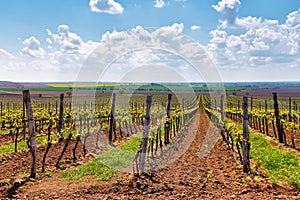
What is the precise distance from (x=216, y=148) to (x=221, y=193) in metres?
6.14

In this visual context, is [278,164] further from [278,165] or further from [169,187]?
[169,187]

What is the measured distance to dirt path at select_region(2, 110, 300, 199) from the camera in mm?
6449

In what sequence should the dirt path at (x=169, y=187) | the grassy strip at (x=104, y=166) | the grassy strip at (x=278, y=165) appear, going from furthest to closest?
the grassy strip at (x=104, y=166)
the grassy strip at (x=278, y=165)
the dirt path at (x=169, y=187)

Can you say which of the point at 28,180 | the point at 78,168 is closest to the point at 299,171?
the point at 78,168

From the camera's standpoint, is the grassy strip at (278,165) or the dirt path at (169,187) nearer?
the dirt path at (169,187)

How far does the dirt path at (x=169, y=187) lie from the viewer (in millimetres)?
6449

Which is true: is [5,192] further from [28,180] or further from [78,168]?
[78,168]

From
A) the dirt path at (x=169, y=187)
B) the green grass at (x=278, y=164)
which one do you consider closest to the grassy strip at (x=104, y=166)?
the dirt path at (x=169, y=187)

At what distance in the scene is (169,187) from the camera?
6.97 m

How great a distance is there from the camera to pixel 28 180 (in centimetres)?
753

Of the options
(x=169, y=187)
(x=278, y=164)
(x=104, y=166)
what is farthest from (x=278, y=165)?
(x=104, y=166)

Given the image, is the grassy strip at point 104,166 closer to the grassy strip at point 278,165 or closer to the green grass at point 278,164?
the grassy strip at point 278,165

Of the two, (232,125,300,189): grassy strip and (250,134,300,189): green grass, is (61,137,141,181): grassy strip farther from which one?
(250,134,300,189): green grass

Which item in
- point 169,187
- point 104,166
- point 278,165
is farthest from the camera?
point 278,165
